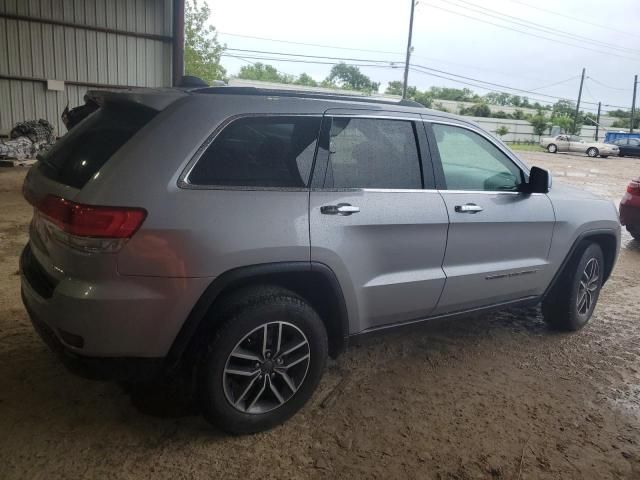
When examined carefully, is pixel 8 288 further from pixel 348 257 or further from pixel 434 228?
pixel 434 228

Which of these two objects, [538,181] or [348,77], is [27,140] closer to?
[538,181]

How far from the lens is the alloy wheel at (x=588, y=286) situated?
4516mm

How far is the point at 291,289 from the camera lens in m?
2.97

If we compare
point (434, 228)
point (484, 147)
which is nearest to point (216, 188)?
point (434, 228)

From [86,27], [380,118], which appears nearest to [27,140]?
[86,27]

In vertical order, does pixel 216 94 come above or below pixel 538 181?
above

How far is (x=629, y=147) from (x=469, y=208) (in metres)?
37.7

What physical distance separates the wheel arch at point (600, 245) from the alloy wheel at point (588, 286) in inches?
7.2

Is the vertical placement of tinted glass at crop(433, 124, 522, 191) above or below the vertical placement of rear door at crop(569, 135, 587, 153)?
above

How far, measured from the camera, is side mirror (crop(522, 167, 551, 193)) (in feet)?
12.5

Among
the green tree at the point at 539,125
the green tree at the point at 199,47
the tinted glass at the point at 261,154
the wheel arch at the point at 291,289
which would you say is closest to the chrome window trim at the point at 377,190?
the tinted glass at the point at 261,154

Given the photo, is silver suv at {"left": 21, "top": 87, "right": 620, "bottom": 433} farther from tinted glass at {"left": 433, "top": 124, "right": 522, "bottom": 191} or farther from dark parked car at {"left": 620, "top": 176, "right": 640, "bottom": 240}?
dark parked car at {"left": 620, "top": 176, "right": 640, "bottom": 240}

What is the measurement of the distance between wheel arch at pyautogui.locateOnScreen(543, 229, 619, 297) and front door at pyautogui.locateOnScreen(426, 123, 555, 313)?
0.25m

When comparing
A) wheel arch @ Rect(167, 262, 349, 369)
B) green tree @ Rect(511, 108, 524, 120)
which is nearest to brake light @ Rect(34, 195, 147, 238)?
wheel arch @ Rect(167, 262, 349, 369)
